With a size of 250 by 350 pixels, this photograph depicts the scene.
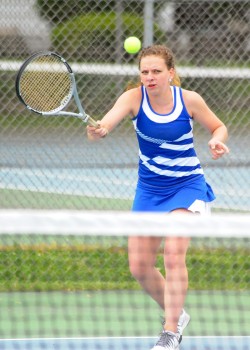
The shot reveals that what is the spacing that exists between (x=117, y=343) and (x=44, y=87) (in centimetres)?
125

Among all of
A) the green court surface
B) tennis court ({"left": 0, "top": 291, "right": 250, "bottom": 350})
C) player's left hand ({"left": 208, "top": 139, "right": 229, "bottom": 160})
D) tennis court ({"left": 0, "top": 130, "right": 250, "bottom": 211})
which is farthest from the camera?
tennis court ({"left": 0, "top": 130, "right": 250, "bottom": 211})

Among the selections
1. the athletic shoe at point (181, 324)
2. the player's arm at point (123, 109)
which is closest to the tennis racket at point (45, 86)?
the player's arm at point (123, 109)

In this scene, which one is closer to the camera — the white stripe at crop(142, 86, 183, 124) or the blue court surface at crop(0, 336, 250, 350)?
the white stripe at crop(142, 86, 183, 124)

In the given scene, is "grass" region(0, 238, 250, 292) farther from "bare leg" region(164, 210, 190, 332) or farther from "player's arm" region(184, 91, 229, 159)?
"player's arm" region(184, 91, 229, 159)

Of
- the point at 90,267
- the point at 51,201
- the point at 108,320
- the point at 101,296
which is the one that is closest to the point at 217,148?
the point at 108,320

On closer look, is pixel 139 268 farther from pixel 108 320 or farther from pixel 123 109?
pixel 108 320

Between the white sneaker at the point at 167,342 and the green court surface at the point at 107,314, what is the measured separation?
62cm

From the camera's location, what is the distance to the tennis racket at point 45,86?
5.13 metres

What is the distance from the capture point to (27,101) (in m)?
5.25

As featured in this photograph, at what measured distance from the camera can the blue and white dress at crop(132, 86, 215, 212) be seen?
4898 mm

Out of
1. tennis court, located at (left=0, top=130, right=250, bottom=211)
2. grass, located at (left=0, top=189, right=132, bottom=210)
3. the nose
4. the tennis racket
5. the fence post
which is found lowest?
the nose

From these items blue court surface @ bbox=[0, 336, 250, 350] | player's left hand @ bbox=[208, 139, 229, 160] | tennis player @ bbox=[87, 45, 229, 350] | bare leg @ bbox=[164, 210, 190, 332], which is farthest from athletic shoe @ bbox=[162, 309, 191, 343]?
player's left hand @ bbox=[208, 139, 229, 160]

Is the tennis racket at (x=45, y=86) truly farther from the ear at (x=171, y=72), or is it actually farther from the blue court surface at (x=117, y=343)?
the blue court surface at (x=117, y=343)

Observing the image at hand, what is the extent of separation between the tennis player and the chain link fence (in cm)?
174
